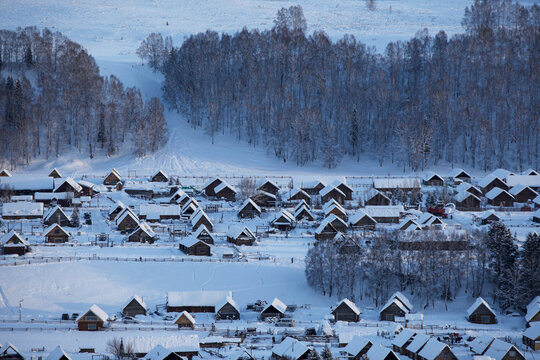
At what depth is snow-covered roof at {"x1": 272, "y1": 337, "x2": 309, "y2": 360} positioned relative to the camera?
119 feet

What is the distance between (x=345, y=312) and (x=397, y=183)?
80.1 feet

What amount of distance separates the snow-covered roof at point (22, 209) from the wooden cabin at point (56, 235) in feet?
18.7

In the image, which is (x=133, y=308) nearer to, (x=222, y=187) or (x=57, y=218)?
(x=57, y=218)

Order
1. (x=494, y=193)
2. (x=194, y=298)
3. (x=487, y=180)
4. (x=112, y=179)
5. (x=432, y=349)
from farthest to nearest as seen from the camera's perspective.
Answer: (x=112, y=179) < (x=487, y=180) < (x=494, y=193) < (x=194, y=298) < (x=432, y=349)

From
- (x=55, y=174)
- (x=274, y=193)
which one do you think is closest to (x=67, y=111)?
(x=55, y=174)

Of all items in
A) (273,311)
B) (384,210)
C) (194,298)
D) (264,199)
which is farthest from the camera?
(264,199)

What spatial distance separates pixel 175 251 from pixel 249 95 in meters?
36.8

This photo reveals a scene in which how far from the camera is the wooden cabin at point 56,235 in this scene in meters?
51.3

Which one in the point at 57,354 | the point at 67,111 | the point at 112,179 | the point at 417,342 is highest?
the point at 67,111

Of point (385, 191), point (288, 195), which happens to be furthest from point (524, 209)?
point (288, 195)

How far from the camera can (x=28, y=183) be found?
6406 centimetres

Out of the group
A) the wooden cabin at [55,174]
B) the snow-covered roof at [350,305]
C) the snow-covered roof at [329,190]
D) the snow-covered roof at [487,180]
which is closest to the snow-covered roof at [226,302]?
the snow-covered roof at [350,305]

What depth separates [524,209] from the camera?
60.9 m

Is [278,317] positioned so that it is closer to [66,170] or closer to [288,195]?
[288,195]
